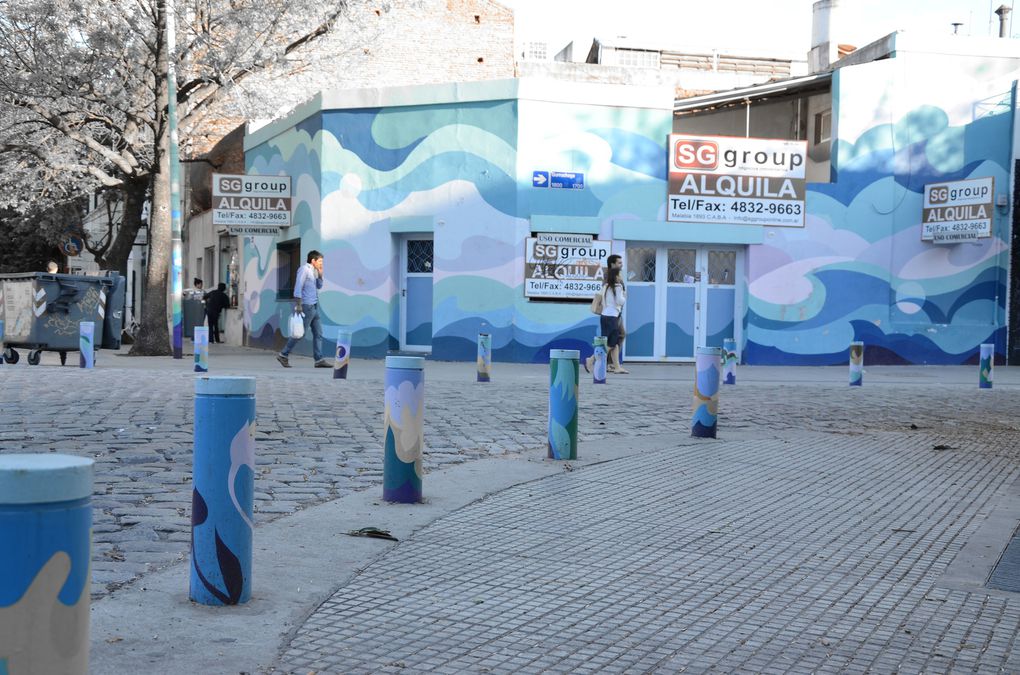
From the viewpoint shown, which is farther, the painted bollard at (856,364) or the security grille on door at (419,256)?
the security grille on door at (419,256)

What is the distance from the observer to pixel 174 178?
839 inches

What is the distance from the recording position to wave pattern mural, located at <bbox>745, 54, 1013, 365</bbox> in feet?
73.8

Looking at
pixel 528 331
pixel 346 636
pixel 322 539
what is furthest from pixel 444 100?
pixel 346 636

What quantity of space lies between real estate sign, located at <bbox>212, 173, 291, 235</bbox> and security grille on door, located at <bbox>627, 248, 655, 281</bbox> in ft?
24.3

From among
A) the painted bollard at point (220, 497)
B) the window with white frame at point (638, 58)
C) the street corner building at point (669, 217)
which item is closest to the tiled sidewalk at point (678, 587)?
the painted bollard at point (220, 497)

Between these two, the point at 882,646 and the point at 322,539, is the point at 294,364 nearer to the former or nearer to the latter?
the point at 322,539

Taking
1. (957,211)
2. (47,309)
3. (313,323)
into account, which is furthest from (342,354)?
(957,211)

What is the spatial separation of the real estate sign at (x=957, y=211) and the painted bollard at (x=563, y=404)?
1609cm

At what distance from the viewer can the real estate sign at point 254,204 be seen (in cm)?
2316

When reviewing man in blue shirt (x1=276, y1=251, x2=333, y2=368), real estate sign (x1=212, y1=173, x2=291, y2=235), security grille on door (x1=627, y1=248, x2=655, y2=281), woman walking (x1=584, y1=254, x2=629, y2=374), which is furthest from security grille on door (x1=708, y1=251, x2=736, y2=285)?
real estate sign (x1=212, y1=173, x2=291, y2=235)

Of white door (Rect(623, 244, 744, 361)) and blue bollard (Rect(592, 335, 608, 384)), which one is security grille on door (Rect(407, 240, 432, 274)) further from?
blue bollard (Rect(592, 335, 608, 384))

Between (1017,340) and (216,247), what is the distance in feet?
70.1

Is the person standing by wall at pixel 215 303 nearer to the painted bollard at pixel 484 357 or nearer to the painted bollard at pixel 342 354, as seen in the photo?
the painted bollard at pixel 342 354

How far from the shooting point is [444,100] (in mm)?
21953
